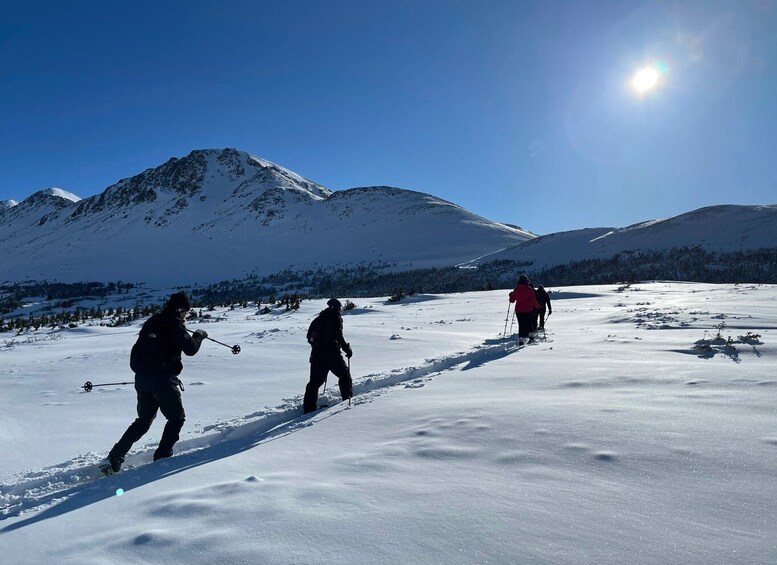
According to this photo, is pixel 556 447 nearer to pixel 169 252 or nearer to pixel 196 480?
pixel 196 480

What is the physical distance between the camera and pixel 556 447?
3.43 metres

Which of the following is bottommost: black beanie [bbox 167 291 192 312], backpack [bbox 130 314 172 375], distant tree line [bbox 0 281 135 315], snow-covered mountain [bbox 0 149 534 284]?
backpack [bbox 130 314 172 375]

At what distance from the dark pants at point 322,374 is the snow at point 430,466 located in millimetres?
242

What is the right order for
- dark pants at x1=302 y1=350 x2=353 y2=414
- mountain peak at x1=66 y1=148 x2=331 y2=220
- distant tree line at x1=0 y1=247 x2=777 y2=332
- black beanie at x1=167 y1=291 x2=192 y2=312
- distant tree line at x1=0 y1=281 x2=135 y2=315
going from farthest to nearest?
mountain peak at x1=66 y1=148 x2=331 y2=220 → distant tree line at x1=0 y1=281 x2=135 y2=315 → distant tree line at x1=0 y1=247 x2=777 y2=332 → dark pants at x1=302 y1=350 x2=353 y2=414 → black beanie at x1=167 y1=291 x2=192 y2=312

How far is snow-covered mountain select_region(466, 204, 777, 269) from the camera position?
47500 millimetres

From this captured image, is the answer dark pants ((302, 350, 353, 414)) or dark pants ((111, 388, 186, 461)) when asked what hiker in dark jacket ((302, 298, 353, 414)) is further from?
dark pants ((111, 388, 186, 461))

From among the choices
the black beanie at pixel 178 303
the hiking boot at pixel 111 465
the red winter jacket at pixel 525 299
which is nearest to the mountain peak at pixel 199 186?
the red winter jacket at pixel 525 299

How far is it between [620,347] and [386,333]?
20.4 feet

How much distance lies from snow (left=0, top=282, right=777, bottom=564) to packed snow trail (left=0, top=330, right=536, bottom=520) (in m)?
0.03

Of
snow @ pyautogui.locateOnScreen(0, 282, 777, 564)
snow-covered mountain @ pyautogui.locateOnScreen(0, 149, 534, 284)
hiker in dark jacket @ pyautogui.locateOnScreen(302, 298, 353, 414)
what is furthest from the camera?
snow-covered mountain @ pyautogui.locateOnScreen(0, 149, 534, 284)

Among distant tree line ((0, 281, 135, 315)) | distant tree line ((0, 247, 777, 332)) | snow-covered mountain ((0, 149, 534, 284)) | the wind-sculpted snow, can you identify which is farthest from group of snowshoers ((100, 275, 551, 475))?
snow-covered mountain ((0, 149, 534, 284))

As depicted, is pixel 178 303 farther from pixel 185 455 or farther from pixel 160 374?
pixel 185 455

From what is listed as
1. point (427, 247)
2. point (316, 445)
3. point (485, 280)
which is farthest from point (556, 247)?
point (316, 445)

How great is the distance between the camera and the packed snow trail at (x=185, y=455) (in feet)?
12.6
